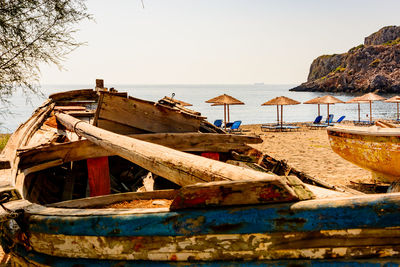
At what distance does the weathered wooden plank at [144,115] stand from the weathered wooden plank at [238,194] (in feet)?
8.97

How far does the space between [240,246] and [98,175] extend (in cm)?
291

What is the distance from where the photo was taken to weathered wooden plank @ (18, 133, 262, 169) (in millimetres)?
3631

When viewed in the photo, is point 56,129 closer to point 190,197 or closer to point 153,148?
point 153,148

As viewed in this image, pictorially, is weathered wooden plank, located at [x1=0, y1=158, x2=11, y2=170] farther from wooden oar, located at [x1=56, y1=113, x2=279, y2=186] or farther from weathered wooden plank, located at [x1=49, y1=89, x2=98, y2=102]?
weathered wooden plank, located at [x1=49, y1=89, x2=98, y2=102]

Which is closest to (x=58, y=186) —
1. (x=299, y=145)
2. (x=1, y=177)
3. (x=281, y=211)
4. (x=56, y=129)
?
(x=56, y=129)

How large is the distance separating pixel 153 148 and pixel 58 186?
3.04 metres

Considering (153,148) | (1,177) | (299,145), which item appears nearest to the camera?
(153,148)

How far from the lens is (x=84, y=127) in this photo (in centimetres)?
380

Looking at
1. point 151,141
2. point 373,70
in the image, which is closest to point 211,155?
point 151,141

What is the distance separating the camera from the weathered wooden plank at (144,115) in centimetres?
412

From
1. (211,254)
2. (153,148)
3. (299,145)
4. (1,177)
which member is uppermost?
(153,148)

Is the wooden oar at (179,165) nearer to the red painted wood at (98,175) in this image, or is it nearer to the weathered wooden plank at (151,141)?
the weathered wooden plank at (151,141)

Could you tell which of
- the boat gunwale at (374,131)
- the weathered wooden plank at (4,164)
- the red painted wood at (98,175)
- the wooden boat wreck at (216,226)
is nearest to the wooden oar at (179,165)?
the wooden boat wreck at (216,226)

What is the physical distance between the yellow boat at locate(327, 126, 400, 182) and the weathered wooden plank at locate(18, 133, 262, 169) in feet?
10.5
